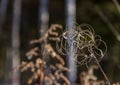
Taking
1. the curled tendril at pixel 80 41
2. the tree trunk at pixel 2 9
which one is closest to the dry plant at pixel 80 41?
the curled tendril at pixel 80 41

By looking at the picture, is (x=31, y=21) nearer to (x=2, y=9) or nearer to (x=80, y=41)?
(x=2, y=9)

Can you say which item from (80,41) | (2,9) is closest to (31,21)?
(2,9)

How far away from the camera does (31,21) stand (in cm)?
2134

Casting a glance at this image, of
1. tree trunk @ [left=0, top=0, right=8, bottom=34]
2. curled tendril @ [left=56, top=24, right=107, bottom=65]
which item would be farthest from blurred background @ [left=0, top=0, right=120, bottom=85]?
curled tendril @ [left=56, top=24, right=107, bottom=65]

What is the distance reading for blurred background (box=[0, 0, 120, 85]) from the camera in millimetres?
15828

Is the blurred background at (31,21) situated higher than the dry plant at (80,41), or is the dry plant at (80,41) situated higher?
the blurred background at (31,21)

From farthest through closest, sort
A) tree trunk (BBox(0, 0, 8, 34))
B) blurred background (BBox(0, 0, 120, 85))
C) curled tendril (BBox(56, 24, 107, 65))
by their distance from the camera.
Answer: tree trunk (BBox(0, 0, 8, 34))
blurred background (BBox(0, 0, 120, 85))
curled tendril (BBox(56, 24, 107, 65))

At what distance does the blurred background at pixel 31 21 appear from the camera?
15828 mm

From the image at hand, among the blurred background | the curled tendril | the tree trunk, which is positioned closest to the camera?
the curled tendril

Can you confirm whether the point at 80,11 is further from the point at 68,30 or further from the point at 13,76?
the point at 68,30

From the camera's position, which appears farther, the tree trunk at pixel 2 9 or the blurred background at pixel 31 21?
the tree trunk at pixel 2 9

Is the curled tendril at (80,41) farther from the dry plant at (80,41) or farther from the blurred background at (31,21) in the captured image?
the blurred background at (31,21)

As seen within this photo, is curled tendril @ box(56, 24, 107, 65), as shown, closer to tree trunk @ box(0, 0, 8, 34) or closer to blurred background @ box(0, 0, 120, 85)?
blurred background @ box(0, 0, 120, 85)

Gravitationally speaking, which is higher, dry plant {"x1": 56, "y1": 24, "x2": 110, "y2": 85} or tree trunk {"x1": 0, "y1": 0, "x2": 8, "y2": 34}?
tree trunk {"x1": 0, "y1": 0, "x2": 8, "y2": 34}
